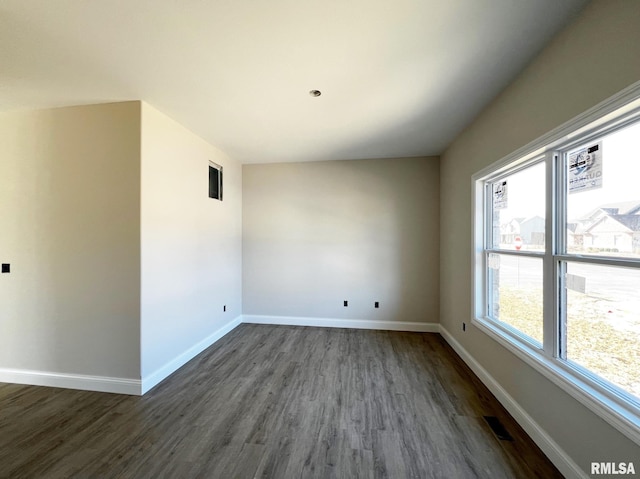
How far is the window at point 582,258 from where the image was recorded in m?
1.25

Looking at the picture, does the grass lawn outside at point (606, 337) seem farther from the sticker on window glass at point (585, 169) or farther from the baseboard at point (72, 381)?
the baseboard at point (72, 381)

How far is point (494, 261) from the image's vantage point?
2.52 m

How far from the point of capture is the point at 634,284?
124cm

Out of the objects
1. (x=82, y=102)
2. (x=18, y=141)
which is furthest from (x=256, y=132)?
(x=18, y=141)

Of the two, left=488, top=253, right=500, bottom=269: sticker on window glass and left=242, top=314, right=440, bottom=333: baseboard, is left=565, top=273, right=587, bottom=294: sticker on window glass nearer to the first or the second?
left=488, top=253, right=500, bottom=269: sticker on window glass

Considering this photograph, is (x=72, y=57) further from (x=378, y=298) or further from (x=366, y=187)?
(x=378, y=298)

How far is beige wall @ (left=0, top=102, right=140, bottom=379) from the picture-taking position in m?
2.28

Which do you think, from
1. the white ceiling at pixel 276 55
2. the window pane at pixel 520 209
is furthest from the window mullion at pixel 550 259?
the white ceiling at pixel 276 55

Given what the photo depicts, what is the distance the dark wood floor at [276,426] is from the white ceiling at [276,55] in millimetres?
2634

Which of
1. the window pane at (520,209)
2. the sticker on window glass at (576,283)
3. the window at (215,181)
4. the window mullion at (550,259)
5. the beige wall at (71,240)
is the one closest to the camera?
the sticker on window glass at (576,283)

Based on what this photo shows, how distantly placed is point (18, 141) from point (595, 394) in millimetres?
4853

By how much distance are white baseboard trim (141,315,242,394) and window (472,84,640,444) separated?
319cm

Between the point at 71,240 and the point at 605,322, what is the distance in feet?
13.3

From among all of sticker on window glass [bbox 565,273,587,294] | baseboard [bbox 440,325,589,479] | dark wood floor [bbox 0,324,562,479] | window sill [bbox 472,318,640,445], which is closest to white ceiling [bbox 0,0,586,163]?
sticker on window glass [bbox 565,273,587,294]
